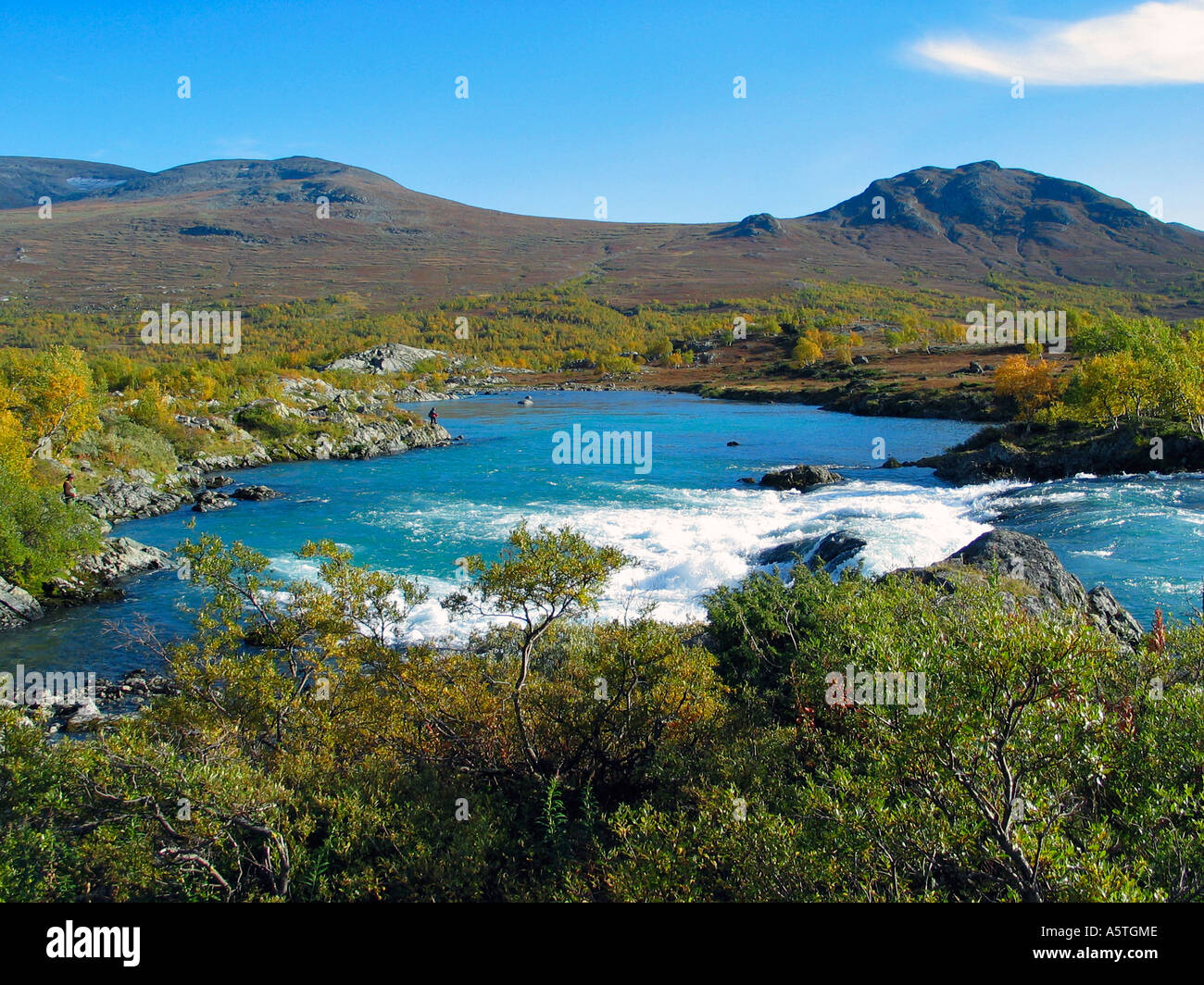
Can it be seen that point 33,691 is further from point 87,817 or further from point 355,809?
point 355,809

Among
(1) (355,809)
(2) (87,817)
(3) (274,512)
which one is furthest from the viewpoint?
(3) (274,512)

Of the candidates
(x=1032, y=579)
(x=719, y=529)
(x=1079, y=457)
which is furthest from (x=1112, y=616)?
(x=1079, y=457)

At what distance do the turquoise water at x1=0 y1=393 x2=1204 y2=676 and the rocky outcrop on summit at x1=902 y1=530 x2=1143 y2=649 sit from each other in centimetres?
253

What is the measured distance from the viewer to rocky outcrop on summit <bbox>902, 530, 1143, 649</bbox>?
14.4 meters

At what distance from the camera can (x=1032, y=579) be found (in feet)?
55.6

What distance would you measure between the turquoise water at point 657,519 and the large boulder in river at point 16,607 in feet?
2.15

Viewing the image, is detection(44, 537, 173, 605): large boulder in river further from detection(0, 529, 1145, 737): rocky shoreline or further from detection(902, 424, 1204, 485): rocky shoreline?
detection(902, 424, 1204, 485): rocky shoreline

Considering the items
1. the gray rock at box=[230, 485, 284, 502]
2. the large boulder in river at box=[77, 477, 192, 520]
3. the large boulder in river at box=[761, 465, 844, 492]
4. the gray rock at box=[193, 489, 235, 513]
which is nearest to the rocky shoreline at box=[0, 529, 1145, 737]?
the large boulder in river at box=[761, 465, 844, 492]

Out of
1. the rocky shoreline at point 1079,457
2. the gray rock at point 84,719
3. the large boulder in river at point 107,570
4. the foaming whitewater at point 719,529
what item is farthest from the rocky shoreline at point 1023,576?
the large boulder in river at point 107,570

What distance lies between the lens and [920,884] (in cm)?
601
